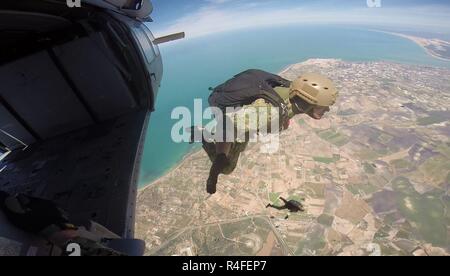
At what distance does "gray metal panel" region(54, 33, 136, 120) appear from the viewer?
397 cm

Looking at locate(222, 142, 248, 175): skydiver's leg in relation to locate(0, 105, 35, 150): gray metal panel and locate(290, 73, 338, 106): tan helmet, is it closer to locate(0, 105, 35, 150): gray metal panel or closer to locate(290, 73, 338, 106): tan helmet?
locate(290, 73, 338, 106): tan helmet

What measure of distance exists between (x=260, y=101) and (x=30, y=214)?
2.49m

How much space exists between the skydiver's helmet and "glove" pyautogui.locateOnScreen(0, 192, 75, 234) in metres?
2.94

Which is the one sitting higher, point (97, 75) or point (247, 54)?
point (97, 75)

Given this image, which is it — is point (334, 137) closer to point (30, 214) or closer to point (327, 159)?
point (327, 159)

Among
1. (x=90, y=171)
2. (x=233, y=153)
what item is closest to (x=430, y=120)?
(x=233, y=153)

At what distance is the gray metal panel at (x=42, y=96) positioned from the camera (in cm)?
375

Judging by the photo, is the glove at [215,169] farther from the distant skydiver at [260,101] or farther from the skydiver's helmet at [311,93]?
the skydiver's helmet at [311,93]

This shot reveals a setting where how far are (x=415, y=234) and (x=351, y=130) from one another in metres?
25.9

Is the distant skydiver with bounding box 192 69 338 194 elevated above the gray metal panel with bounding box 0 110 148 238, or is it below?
above

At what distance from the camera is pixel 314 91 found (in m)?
3.35

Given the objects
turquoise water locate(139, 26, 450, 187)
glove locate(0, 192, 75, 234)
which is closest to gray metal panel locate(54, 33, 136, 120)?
glove locate(0, 192, 75, 234)

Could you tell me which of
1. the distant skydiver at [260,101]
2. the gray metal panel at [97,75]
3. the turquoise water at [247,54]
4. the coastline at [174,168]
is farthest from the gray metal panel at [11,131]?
the turquoise water at [247,54]
